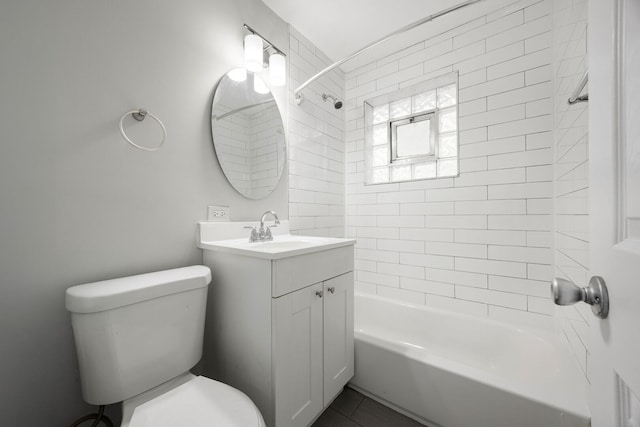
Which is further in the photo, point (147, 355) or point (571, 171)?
point (571, 171)

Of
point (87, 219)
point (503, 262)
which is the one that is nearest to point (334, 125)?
point (503, 262)

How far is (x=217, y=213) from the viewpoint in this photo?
1.39m

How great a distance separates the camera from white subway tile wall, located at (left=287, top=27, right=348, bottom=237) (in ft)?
6.33

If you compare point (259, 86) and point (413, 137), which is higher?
point (259, 86)

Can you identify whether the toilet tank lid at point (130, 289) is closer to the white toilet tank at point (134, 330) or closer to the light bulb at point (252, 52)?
the white toilet tank at point (134, 330)

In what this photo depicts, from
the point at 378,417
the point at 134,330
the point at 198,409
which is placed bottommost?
the point at 378,417

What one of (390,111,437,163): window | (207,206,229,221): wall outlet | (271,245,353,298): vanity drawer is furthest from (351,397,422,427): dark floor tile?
(390,111,437,163): window

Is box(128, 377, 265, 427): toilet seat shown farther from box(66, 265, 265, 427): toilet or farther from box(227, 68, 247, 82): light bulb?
box(227, 68, 247, 82): light bulb

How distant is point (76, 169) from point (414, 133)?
2221 mm

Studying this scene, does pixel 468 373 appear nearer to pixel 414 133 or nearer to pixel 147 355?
pixel 147 355

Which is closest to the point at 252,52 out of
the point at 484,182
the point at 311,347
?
the point at 311,347

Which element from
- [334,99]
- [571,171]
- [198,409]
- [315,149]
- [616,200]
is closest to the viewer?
[616,200]

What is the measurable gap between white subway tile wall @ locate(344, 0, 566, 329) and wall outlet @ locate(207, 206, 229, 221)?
138 cm

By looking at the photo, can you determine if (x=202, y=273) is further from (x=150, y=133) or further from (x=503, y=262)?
(x=503, y=262)
